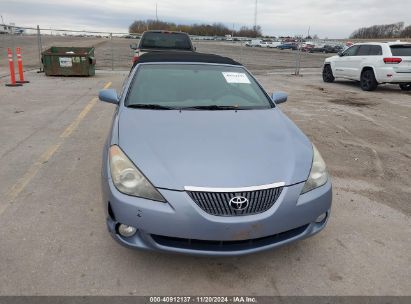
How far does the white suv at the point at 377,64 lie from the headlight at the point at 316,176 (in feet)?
35.4

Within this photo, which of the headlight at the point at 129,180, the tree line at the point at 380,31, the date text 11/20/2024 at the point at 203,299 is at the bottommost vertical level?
the date text 11/20/2024 at the point at 203,299

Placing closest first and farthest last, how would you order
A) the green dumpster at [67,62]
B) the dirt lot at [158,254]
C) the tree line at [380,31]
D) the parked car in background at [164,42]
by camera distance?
1. the dirt lot at [158,254]
2. the parked car in background at [164,42]
3. the green dumpster at [67,62]
4. the tree line at [380,31]

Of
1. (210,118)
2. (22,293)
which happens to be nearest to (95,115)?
(210,118)

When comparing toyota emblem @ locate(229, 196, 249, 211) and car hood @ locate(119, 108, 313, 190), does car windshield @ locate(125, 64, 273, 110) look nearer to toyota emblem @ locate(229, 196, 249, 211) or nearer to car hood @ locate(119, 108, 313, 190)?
car hood @ locate(119, 108, 313, 190)

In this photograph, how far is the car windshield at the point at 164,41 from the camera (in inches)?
511

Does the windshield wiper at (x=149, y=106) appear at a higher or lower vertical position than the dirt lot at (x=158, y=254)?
higher

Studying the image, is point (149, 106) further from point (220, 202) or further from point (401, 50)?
point (401, 50)

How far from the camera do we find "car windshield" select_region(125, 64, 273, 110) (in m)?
3.92

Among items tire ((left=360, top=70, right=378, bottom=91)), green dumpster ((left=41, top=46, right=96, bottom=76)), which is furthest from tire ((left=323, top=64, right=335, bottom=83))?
green dumpster ((left=41, top=46, right=96, bottom=76))

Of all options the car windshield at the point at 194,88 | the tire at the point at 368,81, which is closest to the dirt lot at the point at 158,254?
the car windshield at the point at 194,88

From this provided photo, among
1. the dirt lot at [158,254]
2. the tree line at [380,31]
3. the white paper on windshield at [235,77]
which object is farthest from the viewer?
the tree line at [380,31]

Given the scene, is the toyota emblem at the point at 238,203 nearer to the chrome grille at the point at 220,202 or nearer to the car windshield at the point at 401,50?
the chrome grille at the point at 220,202

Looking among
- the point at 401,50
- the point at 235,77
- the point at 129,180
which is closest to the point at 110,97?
the point at 235,77

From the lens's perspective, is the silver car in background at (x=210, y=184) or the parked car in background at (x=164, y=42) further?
the parked car in background at (x=164, y=42)
